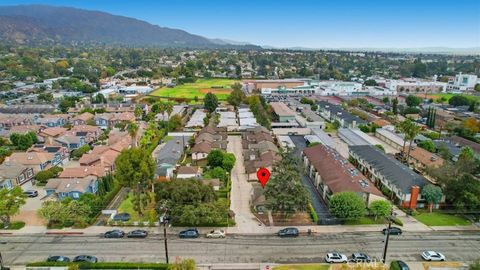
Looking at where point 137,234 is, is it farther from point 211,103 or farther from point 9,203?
point 211,103

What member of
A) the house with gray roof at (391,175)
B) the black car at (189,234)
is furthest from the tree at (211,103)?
the black car at (189,234)

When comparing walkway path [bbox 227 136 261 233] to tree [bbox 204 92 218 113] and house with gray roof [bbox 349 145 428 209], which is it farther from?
tree [bbox 204 92 218 113]

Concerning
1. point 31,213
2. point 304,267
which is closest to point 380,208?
point 304,267

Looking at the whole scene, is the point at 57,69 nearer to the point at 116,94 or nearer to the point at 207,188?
the point at 116,94

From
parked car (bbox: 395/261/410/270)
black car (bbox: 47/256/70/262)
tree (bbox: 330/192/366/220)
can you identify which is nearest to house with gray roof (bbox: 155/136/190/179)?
black car (bbox: 47/256/70/262)

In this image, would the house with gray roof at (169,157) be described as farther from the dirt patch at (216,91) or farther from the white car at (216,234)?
the dirt patch at (216,91)

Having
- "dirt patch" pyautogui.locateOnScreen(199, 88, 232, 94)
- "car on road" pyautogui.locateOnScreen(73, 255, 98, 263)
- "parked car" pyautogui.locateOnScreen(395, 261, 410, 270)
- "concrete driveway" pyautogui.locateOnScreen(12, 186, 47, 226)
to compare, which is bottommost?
"concrete driveway" pyautogui.locateOnScreen(12, 186, 47, 226)
